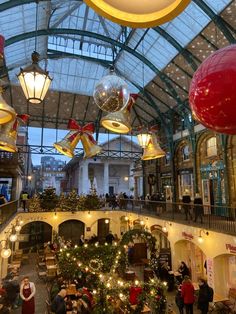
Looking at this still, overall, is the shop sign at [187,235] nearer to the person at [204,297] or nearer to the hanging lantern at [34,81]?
the person at [204,297]

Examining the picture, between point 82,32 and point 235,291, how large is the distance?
572 inches

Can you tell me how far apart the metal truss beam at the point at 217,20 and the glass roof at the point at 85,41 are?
0.21 metres

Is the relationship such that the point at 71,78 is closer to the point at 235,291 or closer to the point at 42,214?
the point at 42,214

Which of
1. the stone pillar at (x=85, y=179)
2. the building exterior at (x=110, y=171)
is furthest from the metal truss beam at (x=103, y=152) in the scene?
the stone pillar at (x=85, y=179)

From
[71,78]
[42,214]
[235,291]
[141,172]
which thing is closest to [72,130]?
[235,291]

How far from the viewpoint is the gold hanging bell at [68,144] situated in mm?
10219

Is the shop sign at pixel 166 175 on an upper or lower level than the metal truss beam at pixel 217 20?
lower

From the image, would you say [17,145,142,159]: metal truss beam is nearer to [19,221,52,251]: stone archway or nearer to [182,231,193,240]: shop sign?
[19,221,52,251]: stone archway

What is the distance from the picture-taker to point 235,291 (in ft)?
32.5

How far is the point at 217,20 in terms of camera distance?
1130 cm

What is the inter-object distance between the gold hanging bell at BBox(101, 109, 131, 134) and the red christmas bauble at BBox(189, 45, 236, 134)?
438 centimetres

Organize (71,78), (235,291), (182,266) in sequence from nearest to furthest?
1. (235,291)
2. (182,266)
3. (71,78)

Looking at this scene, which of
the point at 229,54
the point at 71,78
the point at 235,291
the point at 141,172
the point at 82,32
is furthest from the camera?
the point at 141,172

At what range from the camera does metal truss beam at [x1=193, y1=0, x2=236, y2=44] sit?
11.2 meters
